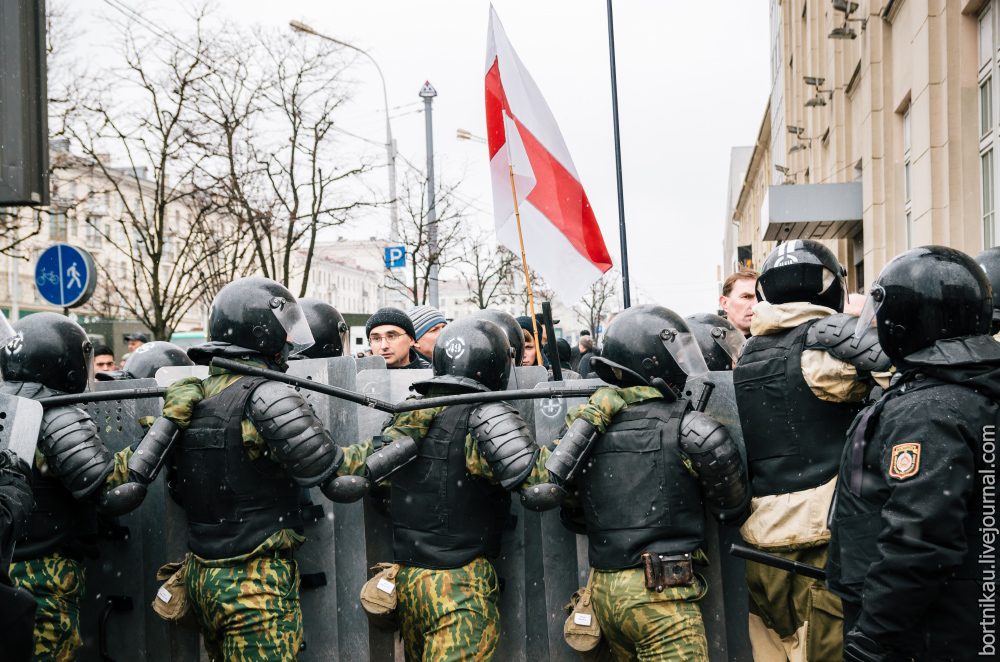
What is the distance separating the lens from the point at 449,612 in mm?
3773

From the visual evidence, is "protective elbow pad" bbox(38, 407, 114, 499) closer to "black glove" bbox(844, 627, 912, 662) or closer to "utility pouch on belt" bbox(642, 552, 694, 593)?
"utility pouch on belt" bbox(642, 552, 694, 593)

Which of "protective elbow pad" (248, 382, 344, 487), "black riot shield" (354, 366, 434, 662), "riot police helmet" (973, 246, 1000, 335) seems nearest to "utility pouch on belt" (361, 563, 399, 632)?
"black riot shield" (354, 366, 434, 662)

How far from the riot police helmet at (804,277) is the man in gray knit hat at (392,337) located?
3.07 metres

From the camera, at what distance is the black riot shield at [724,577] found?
13.1 ft

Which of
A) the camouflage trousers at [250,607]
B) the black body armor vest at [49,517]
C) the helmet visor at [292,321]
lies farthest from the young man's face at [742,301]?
the black body armor vest at [49,517]

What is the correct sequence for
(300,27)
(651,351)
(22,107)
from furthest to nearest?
(300,27) < (651,351) < (22,107)

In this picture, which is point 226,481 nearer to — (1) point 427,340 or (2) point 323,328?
(2) point 323,328

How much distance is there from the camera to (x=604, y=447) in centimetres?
369

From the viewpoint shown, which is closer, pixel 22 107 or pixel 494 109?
pixel 22 107

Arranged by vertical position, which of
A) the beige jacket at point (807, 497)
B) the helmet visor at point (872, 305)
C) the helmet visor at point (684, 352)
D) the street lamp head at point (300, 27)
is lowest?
the beige jacket at point (807, 497)

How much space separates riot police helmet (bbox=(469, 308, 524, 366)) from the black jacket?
2.82 meters

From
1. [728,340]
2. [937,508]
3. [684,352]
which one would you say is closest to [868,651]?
[937,508]

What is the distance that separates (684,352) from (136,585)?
3371 mm

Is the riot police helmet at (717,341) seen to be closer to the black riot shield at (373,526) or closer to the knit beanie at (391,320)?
the black riot shield at (373,526)
